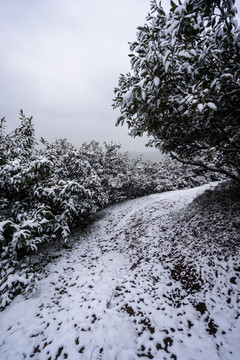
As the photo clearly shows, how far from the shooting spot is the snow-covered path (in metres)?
2.88

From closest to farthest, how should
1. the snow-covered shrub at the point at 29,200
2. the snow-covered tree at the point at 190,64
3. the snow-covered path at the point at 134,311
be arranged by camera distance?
the snow-covered tree at the point at 190,64 < the snow-covered path at the point at 134,311 < the snow-covered shrub at the point at 29,200

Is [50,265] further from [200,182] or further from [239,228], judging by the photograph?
[200,182]

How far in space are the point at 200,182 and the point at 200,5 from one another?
1916 cm

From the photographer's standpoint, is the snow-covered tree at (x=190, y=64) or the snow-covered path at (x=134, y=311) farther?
the snow-covered path at (x=134, y=311)

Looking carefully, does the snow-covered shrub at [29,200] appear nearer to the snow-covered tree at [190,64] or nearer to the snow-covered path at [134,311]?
the snow-covered path at [134,311]

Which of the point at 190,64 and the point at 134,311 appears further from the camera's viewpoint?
the point at 134,311

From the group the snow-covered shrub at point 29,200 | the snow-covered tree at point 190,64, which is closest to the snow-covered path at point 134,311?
the snow-covered shrub at point 29,200

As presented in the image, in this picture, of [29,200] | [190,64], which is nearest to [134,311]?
[29,200]

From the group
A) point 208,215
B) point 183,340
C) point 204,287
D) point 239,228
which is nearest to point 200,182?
point 208,215

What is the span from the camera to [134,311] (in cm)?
361

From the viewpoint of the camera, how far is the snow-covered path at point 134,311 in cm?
288

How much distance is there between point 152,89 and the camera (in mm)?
2770

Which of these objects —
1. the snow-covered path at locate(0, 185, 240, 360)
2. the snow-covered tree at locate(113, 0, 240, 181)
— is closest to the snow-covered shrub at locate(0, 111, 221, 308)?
the snow-covered path at locate(0, 185, 240, 360)

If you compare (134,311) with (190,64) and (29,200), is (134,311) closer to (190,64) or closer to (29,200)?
(29,200)
